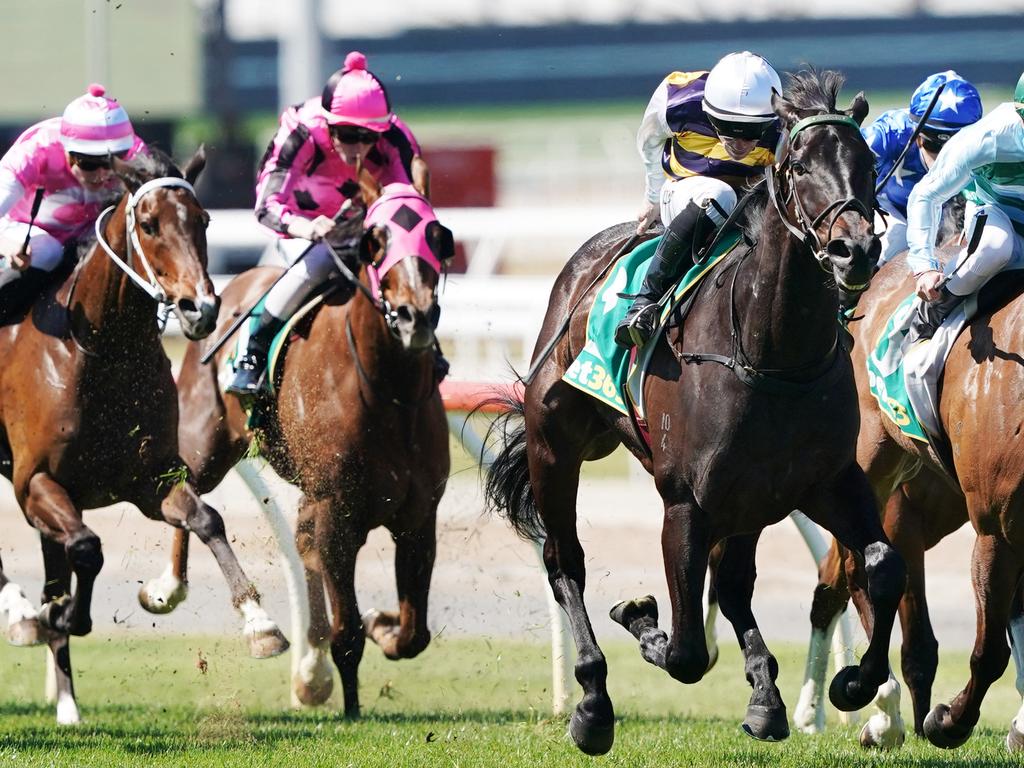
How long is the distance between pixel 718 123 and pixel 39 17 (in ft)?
86.1

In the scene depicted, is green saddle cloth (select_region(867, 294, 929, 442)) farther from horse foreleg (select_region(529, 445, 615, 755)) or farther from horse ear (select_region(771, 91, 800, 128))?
horse ear (select_region(771, 91, 800, 128))

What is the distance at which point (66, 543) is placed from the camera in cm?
607

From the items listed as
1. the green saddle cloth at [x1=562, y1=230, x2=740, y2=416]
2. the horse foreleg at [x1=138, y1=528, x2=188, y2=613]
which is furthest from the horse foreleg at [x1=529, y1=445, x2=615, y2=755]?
the horse foreleg at [x1=138, y1=528, x2=188, y2=613]

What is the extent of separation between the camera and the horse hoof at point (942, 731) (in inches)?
207

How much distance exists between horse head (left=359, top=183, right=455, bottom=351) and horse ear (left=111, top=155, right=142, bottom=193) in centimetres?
83

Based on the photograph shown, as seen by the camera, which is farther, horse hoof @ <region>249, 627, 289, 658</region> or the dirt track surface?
the dirt track surface

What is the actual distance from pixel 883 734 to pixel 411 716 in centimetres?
185

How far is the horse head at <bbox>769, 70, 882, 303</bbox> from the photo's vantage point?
4.23 m

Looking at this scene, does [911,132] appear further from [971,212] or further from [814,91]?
[814,91]

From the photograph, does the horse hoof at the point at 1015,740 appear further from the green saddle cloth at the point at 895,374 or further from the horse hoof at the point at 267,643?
the horse hoof at the point at 267,643

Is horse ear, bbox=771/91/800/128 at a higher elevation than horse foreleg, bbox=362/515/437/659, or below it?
higher

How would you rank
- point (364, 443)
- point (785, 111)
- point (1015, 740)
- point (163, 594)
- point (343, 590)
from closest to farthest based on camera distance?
1. point (785, 111)
2. point (1015, 740)
3. point (364, 443)
4. point (343, 590)
5. point (163, 594)

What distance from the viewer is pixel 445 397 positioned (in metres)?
7.77

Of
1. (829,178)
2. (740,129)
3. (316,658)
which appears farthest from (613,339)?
(316,658)
